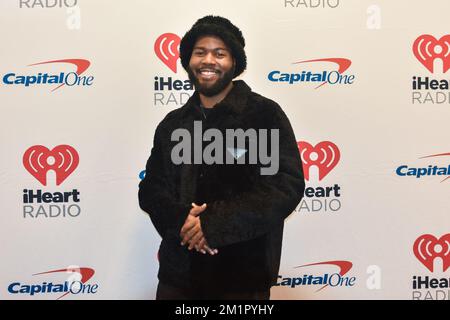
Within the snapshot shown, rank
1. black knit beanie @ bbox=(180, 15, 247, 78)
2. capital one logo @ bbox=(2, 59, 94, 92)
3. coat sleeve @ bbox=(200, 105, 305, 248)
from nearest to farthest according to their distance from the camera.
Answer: coat sleeve @ bbox=(200, 105, 305, 248)
black knit beanie @ bbox=(180, 15, 247, 78)
capital one logo @ bbox=(2, 59, 94, 92)

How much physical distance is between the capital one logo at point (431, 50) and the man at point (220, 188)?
0.85m

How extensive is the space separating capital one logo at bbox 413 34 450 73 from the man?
2.80ft

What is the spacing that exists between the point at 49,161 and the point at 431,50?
1761 mm

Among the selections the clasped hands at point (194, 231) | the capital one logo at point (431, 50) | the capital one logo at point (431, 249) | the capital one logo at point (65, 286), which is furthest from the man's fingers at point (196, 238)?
the capital one logo at point (431, 50)

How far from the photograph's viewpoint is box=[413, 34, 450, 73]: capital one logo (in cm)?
196

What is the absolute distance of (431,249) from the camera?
200 centimetres

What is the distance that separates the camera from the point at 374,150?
1.97 meters

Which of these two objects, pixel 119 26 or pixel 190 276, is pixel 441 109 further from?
pixel 119 26

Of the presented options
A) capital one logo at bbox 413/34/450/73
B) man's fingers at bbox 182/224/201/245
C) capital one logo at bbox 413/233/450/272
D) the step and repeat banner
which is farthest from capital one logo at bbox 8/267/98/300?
capital one logo at bbox 413/34/450/73

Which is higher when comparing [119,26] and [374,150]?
[119,26]

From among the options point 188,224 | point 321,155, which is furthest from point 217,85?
point 321,155

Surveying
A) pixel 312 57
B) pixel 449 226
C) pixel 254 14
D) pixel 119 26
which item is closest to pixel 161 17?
pixel 119 26

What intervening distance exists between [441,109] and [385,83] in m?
0.28

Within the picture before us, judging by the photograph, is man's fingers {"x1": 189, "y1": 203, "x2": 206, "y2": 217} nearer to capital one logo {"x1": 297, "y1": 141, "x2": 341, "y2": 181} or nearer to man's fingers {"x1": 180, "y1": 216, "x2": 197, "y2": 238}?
man's fingers {"x1": 180, "y1": 216, "x2": 197, "y2": 238}
